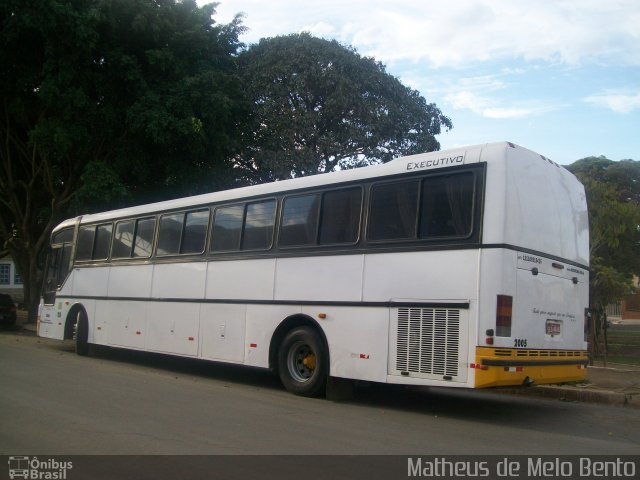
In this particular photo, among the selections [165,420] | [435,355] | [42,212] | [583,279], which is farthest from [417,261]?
[42,212]

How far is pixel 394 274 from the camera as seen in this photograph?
8812 millimetres

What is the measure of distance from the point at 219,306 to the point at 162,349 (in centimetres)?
211

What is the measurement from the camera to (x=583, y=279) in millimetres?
9742

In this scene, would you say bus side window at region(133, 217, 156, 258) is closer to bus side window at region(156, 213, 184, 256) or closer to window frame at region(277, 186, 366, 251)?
bus side window at region(156, 213, 184, 256)

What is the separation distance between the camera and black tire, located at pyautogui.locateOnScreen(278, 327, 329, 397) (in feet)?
31.9

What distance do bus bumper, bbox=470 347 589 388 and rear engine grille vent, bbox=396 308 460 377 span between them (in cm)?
37

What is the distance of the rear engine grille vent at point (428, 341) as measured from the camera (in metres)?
8.05

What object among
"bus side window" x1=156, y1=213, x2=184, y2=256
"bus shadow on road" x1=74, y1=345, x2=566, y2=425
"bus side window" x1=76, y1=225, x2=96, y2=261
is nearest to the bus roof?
"bus side window" x1=156, y1=213, x2=184, y2=256

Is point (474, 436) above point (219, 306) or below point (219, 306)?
below

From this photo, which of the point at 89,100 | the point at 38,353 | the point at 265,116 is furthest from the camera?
the point at 265,116

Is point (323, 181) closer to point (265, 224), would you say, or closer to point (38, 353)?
point (265, 224)
